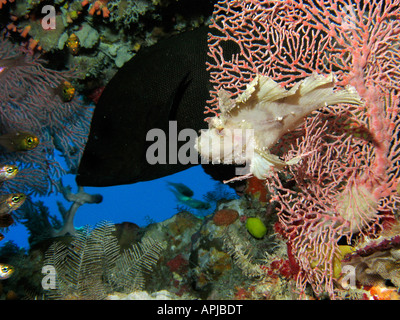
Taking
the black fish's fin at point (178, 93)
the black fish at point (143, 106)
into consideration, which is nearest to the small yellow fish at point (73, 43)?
the black fish at point (143, 106)

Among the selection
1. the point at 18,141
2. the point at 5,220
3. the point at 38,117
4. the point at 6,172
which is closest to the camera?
the point at 6,172

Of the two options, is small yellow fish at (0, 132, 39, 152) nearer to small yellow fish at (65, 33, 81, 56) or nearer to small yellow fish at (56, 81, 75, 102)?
small yellow fish at (56, 81, 75, 102)

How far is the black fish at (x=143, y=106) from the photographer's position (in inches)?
107

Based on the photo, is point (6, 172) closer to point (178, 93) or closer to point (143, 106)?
point (143, 106)

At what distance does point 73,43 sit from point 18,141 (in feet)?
4.86

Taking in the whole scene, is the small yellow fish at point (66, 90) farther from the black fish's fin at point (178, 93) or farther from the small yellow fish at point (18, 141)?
the black fish's fin at point (178, 93)

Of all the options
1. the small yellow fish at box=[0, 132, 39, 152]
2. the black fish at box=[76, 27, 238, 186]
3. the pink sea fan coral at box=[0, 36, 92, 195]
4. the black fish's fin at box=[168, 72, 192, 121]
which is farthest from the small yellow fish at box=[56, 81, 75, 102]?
the black fish's fin at box=[168, 72, 192, 121]

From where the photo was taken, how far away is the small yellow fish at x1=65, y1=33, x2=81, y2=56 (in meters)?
3.09

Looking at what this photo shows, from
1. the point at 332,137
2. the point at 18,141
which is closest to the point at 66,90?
the point at 18,141

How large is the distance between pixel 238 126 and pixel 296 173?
3.13 feet

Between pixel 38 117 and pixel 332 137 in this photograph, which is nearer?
pixel 332 137

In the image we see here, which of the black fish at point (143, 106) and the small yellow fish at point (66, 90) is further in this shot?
the small yellow fish at point (66, 90)

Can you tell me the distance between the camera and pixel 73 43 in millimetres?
3119

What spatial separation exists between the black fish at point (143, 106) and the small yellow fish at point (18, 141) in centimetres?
108
